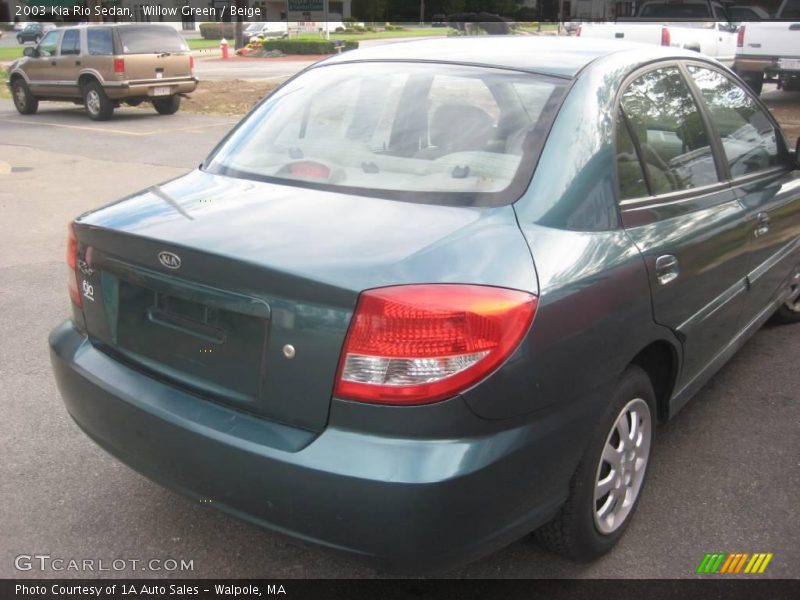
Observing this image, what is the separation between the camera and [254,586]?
8.45ft

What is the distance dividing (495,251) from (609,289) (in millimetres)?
432

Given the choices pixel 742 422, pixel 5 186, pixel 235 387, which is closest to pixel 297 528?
pixel 235 387

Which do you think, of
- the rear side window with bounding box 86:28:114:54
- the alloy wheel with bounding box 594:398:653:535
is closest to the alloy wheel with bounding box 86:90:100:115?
the rear side window with bounding box 86:28:114:54

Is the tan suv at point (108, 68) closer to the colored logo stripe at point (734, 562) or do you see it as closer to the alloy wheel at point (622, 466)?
the alloy wheel at point (622, 466)

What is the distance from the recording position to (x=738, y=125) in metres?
3.66

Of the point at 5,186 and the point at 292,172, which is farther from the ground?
the point at 292,172

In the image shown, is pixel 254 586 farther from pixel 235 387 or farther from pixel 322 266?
pixel 322 266

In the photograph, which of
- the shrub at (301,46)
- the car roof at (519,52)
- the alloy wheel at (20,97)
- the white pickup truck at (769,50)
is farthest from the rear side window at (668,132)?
the shrub at (301,46)

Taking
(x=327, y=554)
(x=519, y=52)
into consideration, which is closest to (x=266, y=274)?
(x=327, y=554)

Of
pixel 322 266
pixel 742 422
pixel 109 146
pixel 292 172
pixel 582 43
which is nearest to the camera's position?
pixel 322 266

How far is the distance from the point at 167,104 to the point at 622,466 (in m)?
15.8

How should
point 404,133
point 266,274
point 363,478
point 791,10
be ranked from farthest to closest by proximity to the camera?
1. point 791,10
2. point 404,133
3. point 266,274
4. point 363,478

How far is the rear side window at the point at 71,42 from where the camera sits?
15930 millimetres
